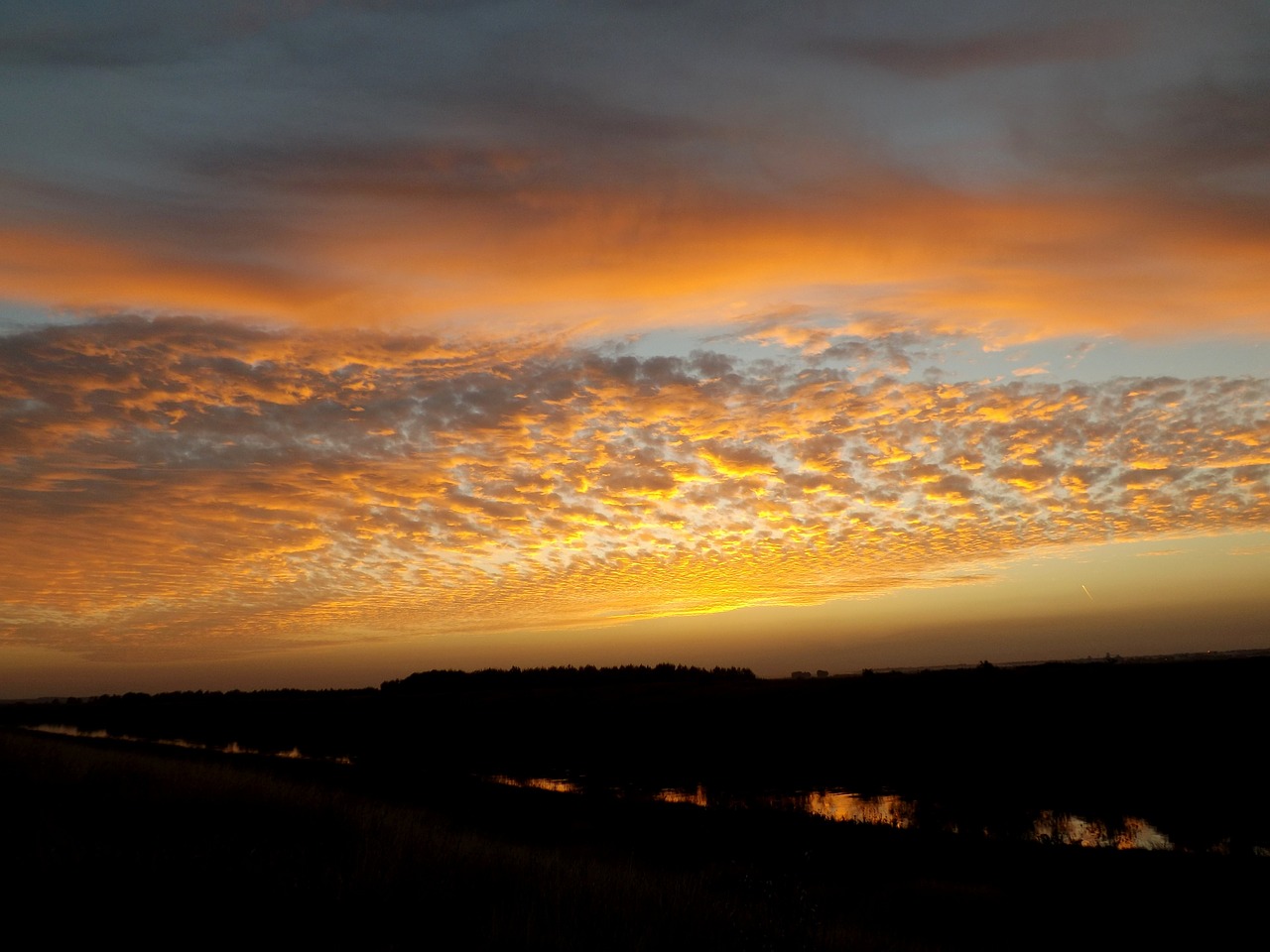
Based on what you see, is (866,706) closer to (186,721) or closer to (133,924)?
(133,924)

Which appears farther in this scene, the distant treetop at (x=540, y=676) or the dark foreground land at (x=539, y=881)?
the distant treetop at (x=540, y=676)

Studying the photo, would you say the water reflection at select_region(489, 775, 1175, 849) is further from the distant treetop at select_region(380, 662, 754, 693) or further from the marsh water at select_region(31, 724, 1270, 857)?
the distant treetop at select_region(380, 662, 754, 693)

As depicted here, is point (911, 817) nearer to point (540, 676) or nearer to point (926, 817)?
point (926, 817)

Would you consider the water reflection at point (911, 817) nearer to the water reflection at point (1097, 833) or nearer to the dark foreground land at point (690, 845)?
the water reflection at point (1097, 833)

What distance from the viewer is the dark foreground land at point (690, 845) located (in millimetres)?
8852

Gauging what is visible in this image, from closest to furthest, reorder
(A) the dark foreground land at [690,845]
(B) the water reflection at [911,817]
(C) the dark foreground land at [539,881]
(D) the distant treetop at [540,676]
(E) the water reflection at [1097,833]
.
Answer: (C) the dark foreground land at [539,881] < (A) the dark foreground land at [690,845] < (E) the water reflection at [1097,833] < (B) the water reflection at [911,817] < (D) the distant treetop at [540,676]

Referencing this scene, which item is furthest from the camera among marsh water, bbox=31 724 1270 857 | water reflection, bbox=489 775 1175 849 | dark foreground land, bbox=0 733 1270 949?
water reflection, bbox=489 775 1175 849

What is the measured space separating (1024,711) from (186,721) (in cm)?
6538

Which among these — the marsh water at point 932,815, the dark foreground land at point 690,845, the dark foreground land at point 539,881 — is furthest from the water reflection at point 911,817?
the dark foreground land at point 539,881

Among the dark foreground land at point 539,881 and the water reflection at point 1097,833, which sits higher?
the dark foreground land at point 539,881

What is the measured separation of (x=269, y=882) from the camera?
31.0 ft

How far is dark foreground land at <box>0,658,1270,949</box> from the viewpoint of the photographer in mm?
8852

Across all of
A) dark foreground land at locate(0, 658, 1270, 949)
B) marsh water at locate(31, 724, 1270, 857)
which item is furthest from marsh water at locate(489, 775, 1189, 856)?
dark foreground land at locate(0, 658, 1270, 949)

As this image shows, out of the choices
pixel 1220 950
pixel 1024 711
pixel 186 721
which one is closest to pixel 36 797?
pixel 1220 950
